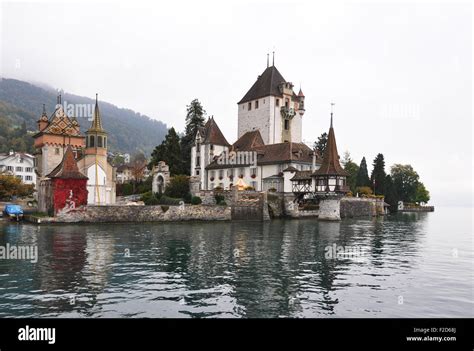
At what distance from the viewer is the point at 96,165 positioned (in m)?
52.8

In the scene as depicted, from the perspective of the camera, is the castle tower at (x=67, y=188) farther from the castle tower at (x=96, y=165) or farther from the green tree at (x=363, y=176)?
the green tree at (x=363, y=176)

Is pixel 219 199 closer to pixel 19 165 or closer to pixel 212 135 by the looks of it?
pixel 212 135

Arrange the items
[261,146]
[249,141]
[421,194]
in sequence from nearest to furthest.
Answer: [261,146] < [249,141] < [421,194]

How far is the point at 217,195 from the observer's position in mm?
62094

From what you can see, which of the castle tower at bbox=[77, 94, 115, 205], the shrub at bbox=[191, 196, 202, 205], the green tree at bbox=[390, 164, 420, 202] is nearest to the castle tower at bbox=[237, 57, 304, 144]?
the shrub at bbox=[191, 196, 202, 205]

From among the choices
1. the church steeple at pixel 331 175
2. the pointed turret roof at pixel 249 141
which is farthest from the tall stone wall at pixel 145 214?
the pointed turret roof at pixel 249 141

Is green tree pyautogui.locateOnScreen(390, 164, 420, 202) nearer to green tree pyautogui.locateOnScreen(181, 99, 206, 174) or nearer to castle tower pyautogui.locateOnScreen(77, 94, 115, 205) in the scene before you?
green tree pyautogui.locateOnScreen(181, 99, 206, 174)

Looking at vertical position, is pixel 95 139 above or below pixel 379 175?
above

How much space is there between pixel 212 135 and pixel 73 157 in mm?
32295

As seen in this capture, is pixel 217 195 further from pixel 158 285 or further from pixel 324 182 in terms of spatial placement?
pixel 158 285

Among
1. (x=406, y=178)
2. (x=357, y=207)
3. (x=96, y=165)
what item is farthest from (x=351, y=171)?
(x=96, y=165)

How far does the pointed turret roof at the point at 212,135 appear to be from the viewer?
255ft

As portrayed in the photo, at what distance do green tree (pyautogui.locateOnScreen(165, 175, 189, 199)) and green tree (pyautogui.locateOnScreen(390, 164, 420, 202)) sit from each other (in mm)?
78224
